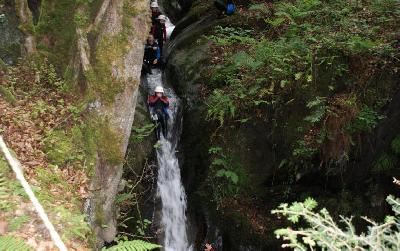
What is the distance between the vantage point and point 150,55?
13648 millimetres

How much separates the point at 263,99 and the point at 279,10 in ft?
16.0

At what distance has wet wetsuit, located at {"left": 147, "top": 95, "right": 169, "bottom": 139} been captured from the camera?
1121 centimetres

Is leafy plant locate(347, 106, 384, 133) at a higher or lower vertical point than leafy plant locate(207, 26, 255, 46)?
lower

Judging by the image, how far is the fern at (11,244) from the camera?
345 centimetres

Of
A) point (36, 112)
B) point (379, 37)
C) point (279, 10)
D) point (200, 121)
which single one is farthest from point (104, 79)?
point (279, 10)

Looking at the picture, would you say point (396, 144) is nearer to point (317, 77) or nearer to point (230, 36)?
point (317, 77)

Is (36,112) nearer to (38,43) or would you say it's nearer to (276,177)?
(38,43)

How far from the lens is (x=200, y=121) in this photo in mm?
11086

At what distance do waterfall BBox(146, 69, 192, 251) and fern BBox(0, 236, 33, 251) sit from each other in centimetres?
694

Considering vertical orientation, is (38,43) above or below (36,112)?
above

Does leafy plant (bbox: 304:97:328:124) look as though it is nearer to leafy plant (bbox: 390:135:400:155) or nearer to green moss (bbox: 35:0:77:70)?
leafy plant (bbox: 390:135:400:155)

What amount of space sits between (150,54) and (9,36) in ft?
20.4

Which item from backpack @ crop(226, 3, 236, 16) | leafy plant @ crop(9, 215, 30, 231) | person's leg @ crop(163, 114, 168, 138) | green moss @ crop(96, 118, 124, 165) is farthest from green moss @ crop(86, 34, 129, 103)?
backpack @ crop(226, 3, 236, 16)

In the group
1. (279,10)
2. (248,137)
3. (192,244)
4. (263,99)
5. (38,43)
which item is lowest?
(192,244)
